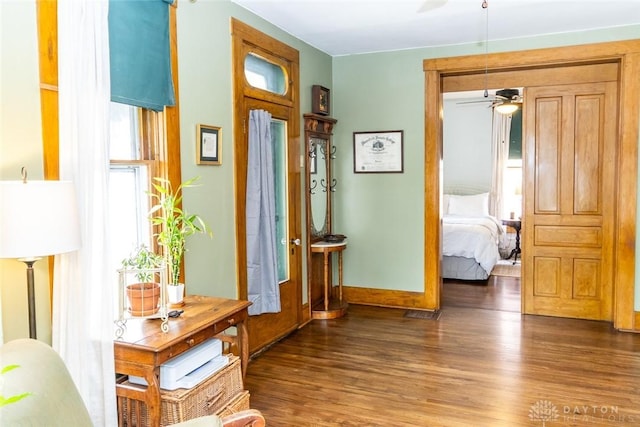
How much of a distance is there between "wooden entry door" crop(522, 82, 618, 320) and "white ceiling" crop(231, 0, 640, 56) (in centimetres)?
72

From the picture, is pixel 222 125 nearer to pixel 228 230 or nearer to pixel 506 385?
pixel 228 230

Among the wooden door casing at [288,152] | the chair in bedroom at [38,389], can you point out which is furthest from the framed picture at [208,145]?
the chair in bedroom at [38,389]

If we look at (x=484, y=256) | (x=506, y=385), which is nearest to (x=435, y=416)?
(x=506, y=385)

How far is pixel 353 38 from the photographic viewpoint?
483 centimetres

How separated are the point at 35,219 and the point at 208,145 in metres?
1.69

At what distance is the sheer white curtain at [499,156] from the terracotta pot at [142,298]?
767 cm

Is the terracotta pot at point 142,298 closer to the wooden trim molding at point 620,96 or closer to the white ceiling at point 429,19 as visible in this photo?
the white ceiling at point 429,19

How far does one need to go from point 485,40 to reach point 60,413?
4743 millimetres

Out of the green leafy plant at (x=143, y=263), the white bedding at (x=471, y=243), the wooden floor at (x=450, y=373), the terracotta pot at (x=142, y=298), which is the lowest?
the wooden floor at (x=450, y=373)

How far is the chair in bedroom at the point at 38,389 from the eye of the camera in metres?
1.41

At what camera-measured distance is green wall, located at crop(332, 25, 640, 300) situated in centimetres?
525

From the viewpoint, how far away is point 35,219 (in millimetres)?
1844

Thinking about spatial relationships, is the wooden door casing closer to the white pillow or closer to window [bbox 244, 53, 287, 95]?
window [bbox 244, 53, 287, 95]

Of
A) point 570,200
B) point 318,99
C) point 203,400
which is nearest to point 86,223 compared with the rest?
point 203,400
